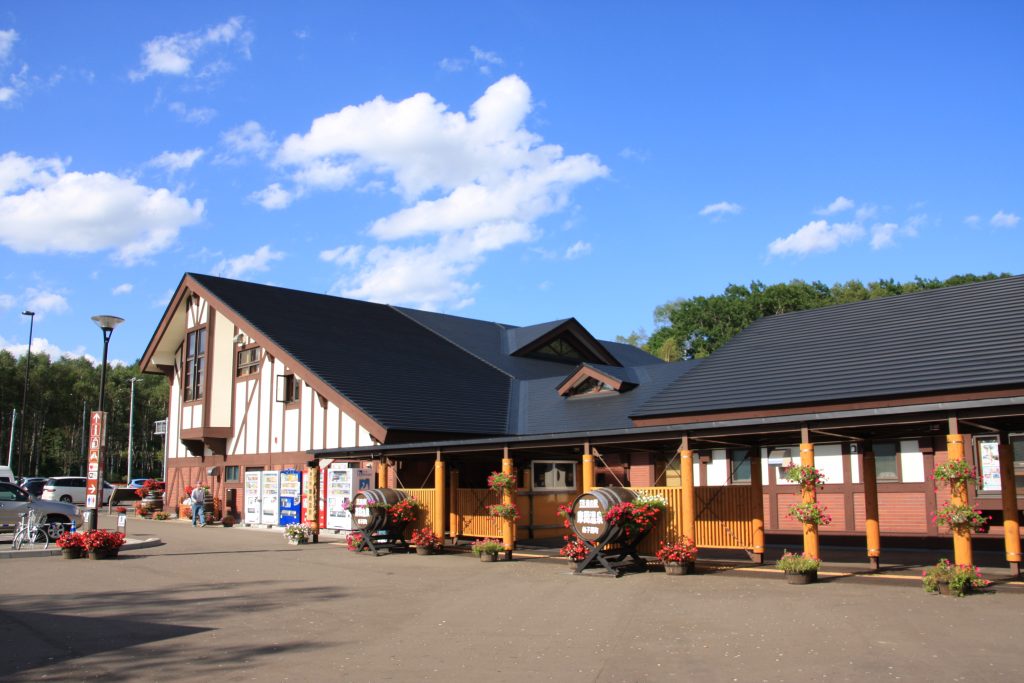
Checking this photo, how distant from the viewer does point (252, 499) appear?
30453 mm

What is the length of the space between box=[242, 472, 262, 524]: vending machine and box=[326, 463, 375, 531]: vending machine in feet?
15.3

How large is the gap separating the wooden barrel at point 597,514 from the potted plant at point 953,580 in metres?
5.39

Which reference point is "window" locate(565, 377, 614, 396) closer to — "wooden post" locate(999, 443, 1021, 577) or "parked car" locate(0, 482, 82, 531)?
"wooden post" locate(999, 443, 1021, 577)

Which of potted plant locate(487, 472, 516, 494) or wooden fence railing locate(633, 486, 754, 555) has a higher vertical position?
potted plant locate(487, 472, 516, 494)

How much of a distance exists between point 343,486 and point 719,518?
12487 mm

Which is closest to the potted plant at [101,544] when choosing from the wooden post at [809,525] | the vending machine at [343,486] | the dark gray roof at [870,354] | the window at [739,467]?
the vending machine at [343,486]

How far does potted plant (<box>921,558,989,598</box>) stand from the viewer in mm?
12047

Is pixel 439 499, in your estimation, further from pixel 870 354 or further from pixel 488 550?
pixel 870 354

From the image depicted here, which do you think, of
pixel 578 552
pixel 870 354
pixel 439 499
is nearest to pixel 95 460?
pixel 439 499

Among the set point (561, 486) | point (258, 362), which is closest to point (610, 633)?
point (561, 486)

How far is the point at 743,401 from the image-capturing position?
70.5ft

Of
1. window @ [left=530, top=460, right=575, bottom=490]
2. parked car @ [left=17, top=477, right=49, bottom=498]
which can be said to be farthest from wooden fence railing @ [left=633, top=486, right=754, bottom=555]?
parked car @ [left=17, top=477, right=49, bottom=498]

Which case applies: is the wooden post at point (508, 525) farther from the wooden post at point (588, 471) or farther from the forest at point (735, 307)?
the forest at point (735, 307)

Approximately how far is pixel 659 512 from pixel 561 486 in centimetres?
1016
